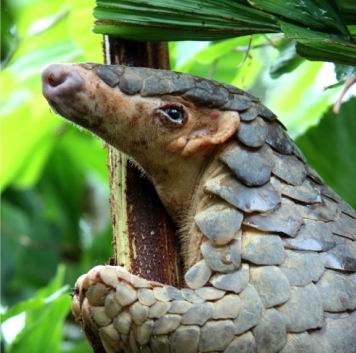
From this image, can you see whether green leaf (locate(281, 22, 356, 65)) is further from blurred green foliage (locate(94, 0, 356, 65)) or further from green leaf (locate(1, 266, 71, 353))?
green leaf (locate(1, 266, 71, 353))

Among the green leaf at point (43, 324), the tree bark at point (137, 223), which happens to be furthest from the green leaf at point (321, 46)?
the green leaf at point (43, 324)

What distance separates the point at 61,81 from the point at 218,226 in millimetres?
334

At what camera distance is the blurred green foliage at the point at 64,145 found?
2055 millimetres

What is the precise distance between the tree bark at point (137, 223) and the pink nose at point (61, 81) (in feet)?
0.48

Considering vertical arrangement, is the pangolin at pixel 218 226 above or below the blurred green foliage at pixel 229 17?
below

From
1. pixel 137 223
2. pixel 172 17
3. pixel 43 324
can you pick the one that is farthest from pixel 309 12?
pixel 43 324

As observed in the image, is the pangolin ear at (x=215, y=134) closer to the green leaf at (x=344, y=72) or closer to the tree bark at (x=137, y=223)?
the tree bark at (x=137, y=223)

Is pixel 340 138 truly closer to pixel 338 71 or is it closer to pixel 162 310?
pixel 338 71

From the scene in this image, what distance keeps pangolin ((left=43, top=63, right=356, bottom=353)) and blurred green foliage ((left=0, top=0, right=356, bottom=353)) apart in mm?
285

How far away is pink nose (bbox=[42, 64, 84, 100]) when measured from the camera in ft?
4.69

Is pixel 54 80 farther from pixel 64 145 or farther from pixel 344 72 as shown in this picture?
pixel 64 145

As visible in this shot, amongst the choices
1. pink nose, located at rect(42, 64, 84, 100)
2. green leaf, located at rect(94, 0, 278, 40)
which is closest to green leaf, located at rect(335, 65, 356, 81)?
green leaf, located at rect(94, 0, 278, 40)

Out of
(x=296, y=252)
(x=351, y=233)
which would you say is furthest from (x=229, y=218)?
(x=351, y=233)

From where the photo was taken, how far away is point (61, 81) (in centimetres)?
144
